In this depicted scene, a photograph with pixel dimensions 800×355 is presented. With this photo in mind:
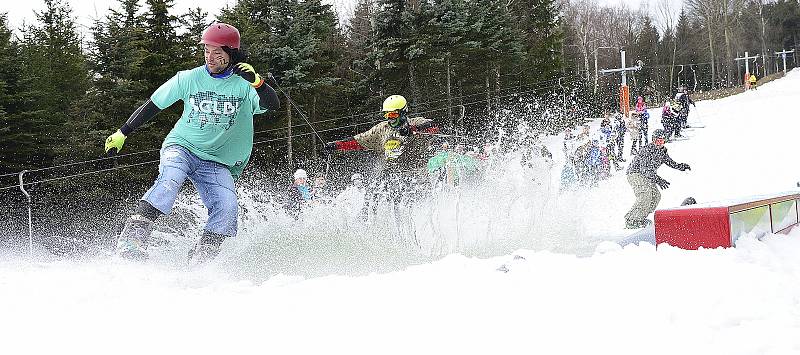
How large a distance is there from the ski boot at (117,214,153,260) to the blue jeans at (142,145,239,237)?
25 cm

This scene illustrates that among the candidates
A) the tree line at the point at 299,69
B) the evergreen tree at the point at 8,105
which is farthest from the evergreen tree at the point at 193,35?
the evergreen tree at the point at 8,105

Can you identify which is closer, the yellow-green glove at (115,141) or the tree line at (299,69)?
the yellow-green glove at (115,141)

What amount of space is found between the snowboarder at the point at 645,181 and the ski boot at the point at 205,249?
5.88 m

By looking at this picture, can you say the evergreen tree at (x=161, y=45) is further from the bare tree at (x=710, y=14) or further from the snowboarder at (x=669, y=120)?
the bare tree at (x=710, y=14)

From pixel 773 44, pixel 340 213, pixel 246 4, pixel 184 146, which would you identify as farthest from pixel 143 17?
pixel 773 44

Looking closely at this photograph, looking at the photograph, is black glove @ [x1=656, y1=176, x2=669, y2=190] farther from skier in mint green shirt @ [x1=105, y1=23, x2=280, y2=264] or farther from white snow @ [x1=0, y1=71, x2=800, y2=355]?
skier in mint green shirt @ [x1=105, y1=23, x2=280, y2=264]

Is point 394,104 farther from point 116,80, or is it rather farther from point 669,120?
point 669,120

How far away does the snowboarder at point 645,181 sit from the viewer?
9.30 m

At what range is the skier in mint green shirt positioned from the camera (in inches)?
206

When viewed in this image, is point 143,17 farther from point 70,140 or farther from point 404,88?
point 404,88

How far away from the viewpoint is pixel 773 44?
256 feet

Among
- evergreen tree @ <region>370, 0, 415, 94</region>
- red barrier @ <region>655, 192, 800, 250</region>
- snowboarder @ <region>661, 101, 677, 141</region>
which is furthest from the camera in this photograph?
evergreen tree @ <region>370, 0, 415, 94</region>

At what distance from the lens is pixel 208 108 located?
525 cm

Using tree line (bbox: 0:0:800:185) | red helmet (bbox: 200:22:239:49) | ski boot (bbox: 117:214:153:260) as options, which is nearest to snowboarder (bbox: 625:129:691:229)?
red helmet (bbox: 200:22:239:49)
